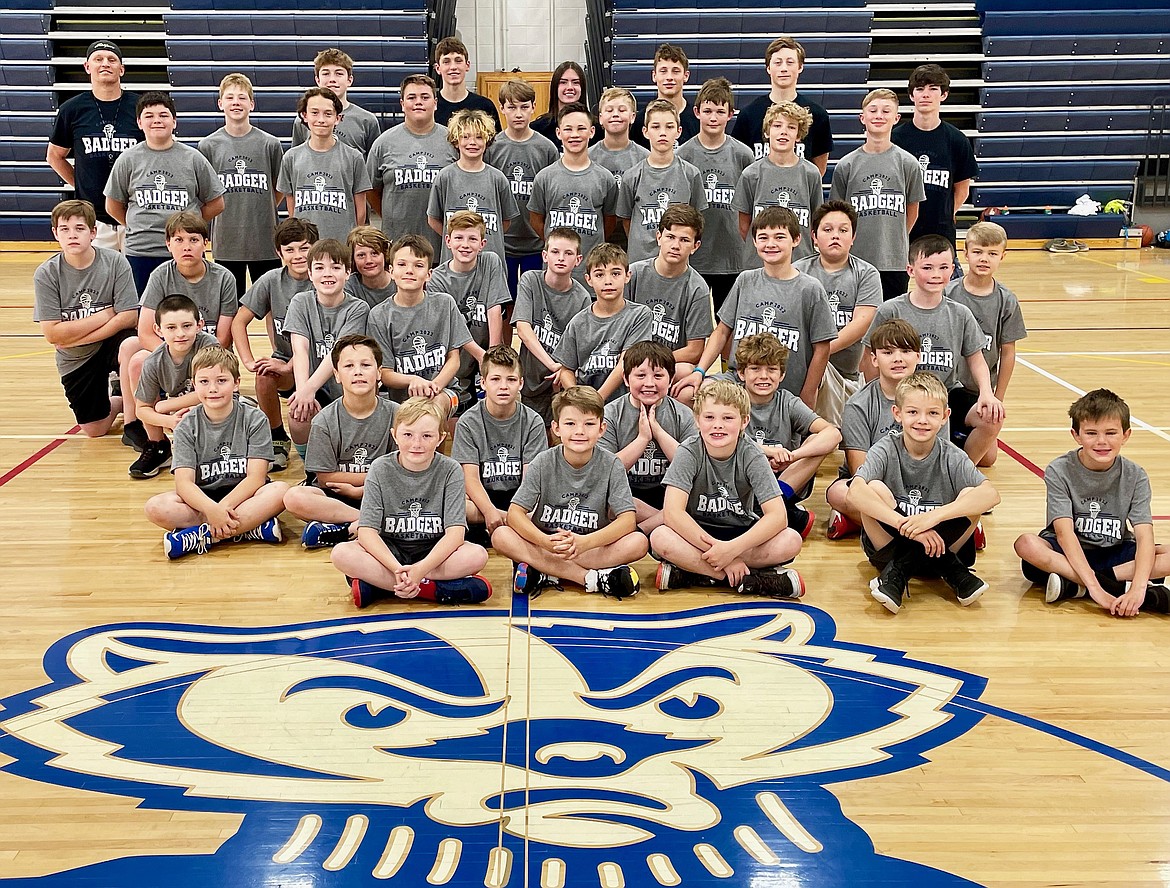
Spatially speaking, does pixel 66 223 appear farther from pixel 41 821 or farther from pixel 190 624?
pixel 41 821

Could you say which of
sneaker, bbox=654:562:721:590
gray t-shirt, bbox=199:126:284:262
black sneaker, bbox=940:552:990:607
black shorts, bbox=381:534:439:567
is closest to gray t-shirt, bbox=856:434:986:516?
black sneaker, bbox=940:552:990:607

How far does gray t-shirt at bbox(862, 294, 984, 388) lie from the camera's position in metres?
5.87

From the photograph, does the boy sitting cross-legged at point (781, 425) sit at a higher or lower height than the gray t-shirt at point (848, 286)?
lower

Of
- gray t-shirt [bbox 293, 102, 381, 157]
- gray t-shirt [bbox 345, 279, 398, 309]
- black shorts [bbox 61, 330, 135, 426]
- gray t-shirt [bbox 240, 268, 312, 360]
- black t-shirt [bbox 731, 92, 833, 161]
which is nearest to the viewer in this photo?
gray t-shirt [bbox 345, 279, 398, 309]

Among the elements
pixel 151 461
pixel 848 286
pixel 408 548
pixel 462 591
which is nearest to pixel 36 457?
pixel 151 461

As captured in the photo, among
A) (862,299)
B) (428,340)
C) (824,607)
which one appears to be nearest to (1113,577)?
(824,607)

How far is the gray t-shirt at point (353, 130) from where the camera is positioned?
751 cm

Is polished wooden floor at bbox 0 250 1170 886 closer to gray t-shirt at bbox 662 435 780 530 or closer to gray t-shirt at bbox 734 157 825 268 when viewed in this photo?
gray t-shirt at bbox 662 435 780 530

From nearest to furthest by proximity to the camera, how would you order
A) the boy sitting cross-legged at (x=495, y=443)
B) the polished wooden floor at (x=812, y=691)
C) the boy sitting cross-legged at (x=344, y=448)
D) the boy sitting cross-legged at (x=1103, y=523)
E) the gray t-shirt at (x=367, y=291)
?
the polished wooden floor at (x=812, y=691) < the boy sitting cross-legged at (x=1103, y=523) < the boy sitting cross-legged at (x=495, y=443) < the boy sitting cross-legged at (x=344, y=448) < the gray t-shirt at (x=367, y=291)

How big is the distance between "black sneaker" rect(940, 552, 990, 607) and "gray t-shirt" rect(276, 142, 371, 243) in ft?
13.6

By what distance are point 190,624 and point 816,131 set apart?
193 inches

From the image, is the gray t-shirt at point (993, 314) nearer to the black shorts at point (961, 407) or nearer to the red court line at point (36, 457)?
the black shorts at point (961, 407)

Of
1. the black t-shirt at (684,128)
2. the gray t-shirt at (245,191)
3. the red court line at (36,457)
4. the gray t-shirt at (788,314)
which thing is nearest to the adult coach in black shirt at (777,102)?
the black t-shirt at (684,128)

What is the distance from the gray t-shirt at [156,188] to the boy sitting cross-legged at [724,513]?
3814 mm
